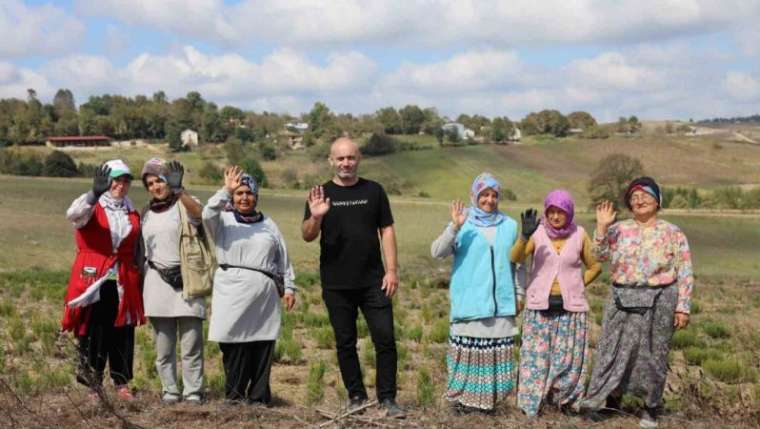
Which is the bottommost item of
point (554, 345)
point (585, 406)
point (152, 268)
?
point (585, 406)

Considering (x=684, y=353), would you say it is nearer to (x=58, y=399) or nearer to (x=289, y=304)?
(x=289, y=304)

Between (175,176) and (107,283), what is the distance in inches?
40.0

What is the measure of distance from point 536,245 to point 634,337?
37.3 inches

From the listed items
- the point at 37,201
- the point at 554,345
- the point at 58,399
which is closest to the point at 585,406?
the point at 554,345

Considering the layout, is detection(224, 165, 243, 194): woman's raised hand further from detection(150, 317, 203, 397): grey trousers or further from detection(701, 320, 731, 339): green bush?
detection(701, 320, 731, 339): green bush

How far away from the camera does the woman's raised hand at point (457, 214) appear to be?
17.7ft

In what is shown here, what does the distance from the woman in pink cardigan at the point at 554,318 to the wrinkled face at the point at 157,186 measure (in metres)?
2.57

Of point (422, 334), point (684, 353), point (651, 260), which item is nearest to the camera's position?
point (651, 260)

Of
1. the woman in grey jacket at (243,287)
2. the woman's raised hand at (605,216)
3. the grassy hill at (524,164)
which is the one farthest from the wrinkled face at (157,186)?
the grassy hill at (524,164)

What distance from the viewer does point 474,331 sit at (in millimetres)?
5527

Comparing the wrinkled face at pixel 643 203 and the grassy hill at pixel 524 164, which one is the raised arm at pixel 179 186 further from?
the grassy hill at pixel 524 164

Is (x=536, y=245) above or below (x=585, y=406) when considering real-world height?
above

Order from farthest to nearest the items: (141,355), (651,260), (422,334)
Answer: (422,334) < (141,355) < (651,260)

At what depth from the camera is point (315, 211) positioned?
17.3ft
